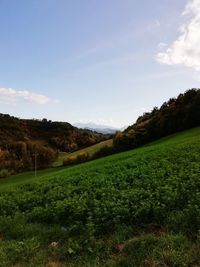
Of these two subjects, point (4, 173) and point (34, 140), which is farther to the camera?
point (34, 140)

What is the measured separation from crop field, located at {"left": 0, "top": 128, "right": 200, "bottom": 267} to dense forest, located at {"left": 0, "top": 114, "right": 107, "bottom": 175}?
261ft

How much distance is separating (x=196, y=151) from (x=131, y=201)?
33.8ft

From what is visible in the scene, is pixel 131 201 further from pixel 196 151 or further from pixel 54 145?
pixel 54 145

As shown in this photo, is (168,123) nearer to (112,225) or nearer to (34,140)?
(112,225)

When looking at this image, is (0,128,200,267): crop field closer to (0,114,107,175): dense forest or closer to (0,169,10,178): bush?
(0,169,10,178): bush

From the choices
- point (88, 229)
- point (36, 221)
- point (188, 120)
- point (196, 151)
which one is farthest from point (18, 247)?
point (188, 120)

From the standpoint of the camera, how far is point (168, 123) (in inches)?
2761

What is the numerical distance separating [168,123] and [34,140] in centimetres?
8930

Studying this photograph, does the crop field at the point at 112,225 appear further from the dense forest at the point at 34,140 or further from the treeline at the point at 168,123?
the dense forest at the point at 34,140

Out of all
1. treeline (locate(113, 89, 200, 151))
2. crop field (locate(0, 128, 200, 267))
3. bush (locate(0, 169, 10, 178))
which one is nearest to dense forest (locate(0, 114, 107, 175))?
bush (locate(0, 169, 10, 178))

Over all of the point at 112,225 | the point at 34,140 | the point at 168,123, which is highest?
the point at 34,140

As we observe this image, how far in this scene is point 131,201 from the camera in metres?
14.1

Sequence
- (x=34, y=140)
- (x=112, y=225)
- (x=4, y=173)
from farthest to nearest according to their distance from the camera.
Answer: (x=34, y=140), (x=4, y=173), (x=112, y=225)

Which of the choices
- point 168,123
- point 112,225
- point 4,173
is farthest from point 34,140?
point 112,225
